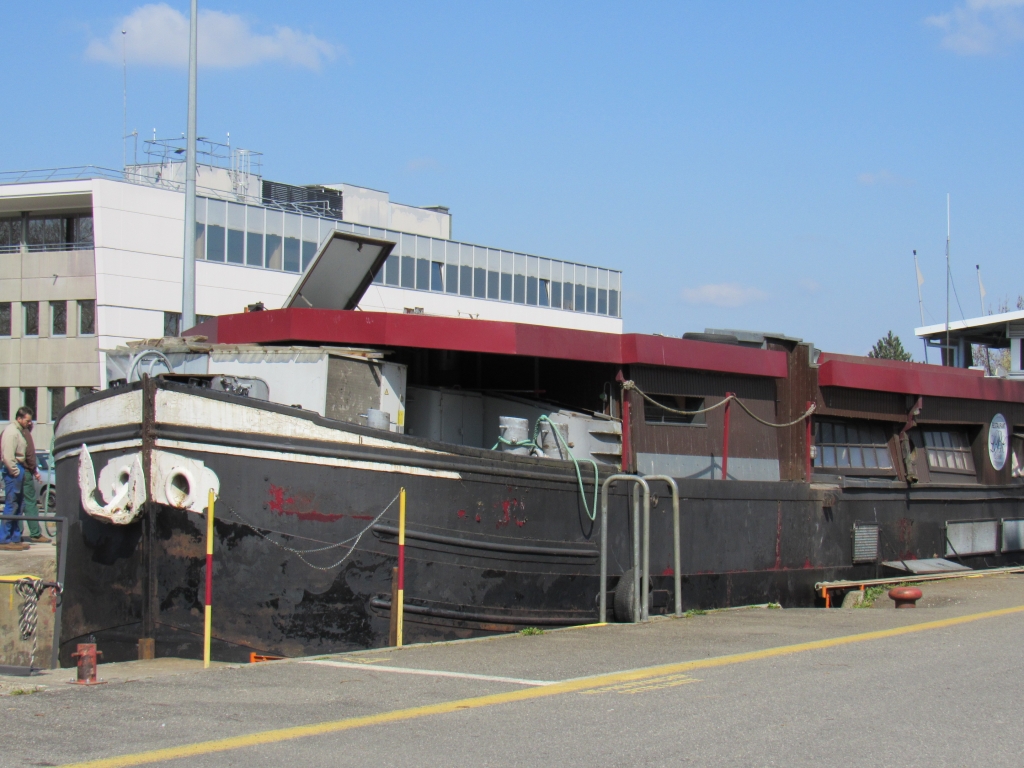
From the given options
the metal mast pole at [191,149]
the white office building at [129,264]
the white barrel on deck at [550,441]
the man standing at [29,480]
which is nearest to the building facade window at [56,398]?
the white office building at [129,264]

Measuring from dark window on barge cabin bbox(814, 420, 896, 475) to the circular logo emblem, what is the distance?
7.65 feet

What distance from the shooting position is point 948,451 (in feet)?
52.6

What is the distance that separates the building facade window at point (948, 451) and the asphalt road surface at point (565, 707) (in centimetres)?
734

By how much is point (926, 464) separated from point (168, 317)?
97.7 feet

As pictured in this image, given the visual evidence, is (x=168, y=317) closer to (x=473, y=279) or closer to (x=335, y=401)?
(x=473, y=279)

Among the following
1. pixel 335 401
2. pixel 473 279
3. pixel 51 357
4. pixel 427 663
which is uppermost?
pixel 473 279

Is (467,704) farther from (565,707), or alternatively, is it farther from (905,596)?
(905,596)

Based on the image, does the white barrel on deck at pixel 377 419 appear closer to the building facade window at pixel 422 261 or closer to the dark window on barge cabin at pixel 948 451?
the dark window on barge cabin at pixel 948 451

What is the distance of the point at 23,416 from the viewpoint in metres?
13.5

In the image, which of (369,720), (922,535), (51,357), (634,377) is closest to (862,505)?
(922,535)

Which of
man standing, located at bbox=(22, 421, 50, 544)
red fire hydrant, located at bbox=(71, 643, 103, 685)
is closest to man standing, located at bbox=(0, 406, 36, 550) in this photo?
man standing, located at bbox=(22, 421, 50, 544)

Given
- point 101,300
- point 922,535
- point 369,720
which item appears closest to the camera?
point 369,720

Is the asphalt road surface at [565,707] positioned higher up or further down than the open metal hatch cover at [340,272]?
further down

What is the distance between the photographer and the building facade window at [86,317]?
3938cm
